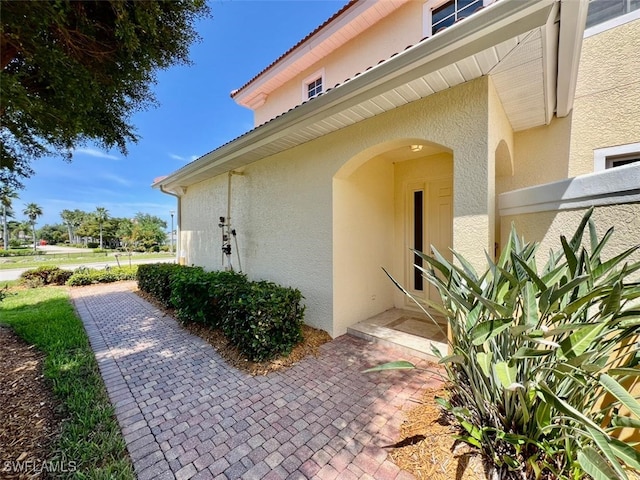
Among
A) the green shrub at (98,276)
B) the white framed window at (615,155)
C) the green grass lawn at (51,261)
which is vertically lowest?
the green grass lawn at (51,261)

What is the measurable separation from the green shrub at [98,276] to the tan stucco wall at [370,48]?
12.2 meters

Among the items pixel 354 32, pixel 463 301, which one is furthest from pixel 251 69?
pixel 463 301

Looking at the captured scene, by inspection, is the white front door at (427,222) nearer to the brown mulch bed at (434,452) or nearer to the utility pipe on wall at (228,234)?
the brown mulch bed at (434,452)

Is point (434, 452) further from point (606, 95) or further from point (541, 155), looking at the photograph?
point (606, 95)

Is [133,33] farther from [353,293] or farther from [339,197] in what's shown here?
[353,293]

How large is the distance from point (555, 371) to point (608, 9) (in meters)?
7.32

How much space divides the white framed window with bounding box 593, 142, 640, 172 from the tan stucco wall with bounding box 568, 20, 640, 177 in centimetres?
7

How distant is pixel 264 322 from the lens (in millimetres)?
4340

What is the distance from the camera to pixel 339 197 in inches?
209

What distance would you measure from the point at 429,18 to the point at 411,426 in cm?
871

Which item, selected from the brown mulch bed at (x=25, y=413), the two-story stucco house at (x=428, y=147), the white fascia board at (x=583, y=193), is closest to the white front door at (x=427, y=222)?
the two-story stucco house at (x=428, y=147)

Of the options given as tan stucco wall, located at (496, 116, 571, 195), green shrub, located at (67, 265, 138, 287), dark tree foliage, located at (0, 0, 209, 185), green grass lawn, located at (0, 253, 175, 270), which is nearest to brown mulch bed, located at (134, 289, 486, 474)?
tan stucco wall, located at (496, 116, 571, 195)

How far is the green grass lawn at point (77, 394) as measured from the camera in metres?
2.44

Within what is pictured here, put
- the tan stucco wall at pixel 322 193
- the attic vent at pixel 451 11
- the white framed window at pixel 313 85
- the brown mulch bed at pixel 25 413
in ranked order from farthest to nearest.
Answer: the white framed window at pixel 313 85 → the attic vent at pixel 451 11 → the tan stucco wall at pixel 322 193 → the brown mulch bed at pixel 25 413
